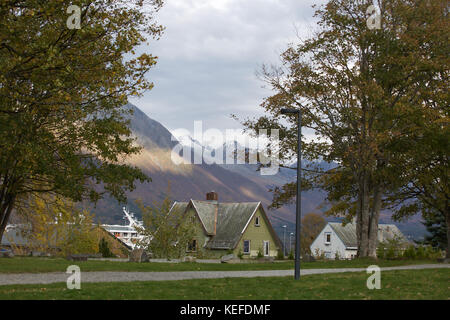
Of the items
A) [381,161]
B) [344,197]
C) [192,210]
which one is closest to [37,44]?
[381,161]

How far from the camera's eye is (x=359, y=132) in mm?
33219

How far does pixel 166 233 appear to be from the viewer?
44562mm

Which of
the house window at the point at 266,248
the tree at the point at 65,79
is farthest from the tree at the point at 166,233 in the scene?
the house window at the point at 266,248

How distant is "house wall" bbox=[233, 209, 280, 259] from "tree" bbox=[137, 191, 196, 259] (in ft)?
65.4

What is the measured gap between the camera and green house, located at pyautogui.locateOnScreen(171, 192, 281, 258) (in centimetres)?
6519

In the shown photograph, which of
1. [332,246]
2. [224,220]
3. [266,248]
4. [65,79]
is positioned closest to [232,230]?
[224,220]

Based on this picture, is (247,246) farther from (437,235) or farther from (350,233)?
(350,233)

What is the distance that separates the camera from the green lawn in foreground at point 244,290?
13648mm

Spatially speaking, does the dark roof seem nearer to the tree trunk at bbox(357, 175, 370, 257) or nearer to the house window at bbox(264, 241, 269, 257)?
the house window at bbox(264, 241, 269, 257)

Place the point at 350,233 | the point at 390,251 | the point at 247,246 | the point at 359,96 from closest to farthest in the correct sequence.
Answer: the point at 359,96 → the point at 390,251 → the point at 247,246 → the point at 350,233

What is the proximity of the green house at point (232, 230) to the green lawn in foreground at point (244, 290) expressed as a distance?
46837 mm

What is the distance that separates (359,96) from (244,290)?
1964 centimetres

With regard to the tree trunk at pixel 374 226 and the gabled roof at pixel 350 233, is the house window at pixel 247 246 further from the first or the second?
the tree trunk at pixel 374 226
